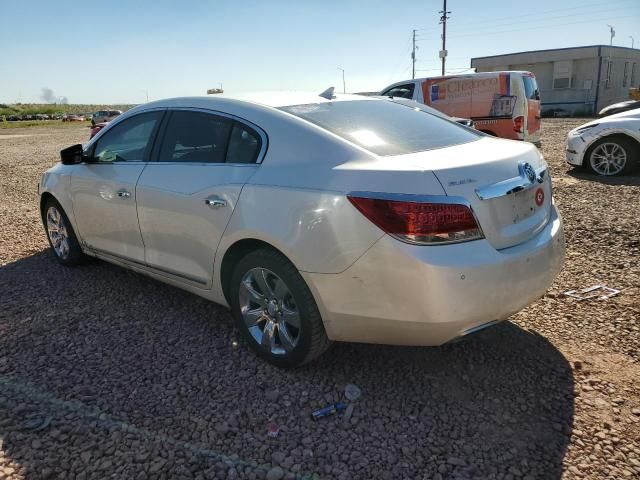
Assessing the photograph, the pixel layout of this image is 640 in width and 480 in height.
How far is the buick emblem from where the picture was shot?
2.81 m

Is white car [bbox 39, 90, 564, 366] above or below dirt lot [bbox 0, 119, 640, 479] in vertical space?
above

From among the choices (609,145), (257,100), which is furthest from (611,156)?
(257,100)

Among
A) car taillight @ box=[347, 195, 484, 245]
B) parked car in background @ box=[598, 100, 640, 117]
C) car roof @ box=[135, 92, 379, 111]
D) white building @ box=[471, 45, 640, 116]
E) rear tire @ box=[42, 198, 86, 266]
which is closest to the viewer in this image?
car taillight @ box=[347, 195, 484, 245]

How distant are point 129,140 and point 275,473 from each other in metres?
2.95

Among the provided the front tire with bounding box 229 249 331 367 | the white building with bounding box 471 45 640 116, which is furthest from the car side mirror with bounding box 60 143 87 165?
the white building with bounding box 471 45 640 116

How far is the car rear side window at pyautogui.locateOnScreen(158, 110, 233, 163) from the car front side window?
0.24 meters

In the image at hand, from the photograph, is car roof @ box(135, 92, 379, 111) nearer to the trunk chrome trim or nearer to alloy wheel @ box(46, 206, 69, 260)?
the trunk chrome trim

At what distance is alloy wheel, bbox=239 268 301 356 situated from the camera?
2.97 metres

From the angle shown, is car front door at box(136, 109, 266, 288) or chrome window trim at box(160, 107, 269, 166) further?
car front door at box(136, 109, 266, 288)

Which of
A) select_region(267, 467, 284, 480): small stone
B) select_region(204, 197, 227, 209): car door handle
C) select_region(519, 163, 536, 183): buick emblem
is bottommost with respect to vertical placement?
select_region(267, 467, 284, 480): small stone

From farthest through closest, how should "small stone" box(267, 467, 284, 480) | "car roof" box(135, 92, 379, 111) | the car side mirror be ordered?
1. the car side mirror
2. "car roof" box(135, 92, 379, 111)
3. "small stone" box(267, 467, 284, 480)

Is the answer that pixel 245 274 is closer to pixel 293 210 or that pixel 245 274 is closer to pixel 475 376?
pixel 293 210

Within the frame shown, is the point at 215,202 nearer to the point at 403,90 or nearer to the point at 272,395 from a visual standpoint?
the point at 272,395

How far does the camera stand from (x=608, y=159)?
877cm
